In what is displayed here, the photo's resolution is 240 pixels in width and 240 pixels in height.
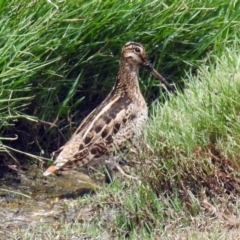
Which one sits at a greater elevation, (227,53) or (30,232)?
(227,53)

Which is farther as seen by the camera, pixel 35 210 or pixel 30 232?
pixel 35 210

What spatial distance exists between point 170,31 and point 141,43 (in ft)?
0.80

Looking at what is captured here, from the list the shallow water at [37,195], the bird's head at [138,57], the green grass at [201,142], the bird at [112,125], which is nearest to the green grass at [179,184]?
the green grass at [201,142]

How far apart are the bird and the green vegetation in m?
0.17

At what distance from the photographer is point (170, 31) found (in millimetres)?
8023

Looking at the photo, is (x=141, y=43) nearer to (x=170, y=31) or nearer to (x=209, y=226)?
(x=170, y=31)

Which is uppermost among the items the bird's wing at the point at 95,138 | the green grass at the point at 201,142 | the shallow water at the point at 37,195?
the green grass at the point at 201,142

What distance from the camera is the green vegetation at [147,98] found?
20.9 ft

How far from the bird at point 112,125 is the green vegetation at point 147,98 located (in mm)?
168

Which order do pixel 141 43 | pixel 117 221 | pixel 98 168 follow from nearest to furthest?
pixel 117 221 < pixel 98 168 < pixel 141 43

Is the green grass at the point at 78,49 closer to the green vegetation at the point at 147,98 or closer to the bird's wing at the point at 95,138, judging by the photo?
the green vegetation at the point at 147,98

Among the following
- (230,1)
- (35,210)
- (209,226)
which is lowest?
(35,210)

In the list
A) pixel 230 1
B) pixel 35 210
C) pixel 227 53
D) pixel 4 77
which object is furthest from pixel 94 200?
pixel 230 1

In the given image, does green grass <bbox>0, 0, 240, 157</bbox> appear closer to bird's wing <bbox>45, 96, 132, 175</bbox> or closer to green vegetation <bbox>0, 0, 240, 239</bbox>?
green vegetation <bbox>0, 0, 240, 239</bbox>
